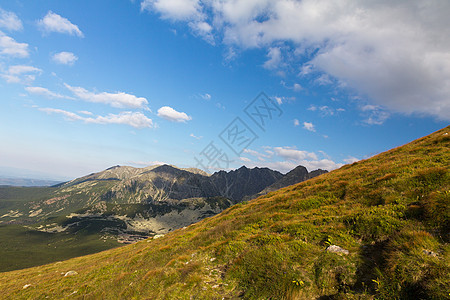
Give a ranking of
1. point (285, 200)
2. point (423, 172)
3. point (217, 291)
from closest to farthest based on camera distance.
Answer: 1. point (217, 291)
2. point (423, 172)
3. point (285, 200)

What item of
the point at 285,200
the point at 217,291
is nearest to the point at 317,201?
the point at 285,200

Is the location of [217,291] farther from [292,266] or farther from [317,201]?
[317,201]

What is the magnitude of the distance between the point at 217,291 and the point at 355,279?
20.1 feet

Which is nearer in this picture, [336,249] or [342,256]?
[342,256]

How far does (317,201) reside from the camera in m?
16.1

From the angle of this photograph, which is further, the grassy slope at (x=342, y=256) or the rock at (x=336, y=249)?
the rock at (x=336, y=249)

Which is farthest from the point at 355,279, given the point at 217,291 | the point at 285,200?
the point at 285,200

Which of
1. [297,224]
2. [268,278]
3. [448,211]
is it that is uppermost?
[448,211]

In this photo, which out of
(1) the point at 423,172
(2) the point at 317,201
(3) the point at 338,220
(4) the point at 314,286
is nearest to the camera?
(4) the point at 314,286

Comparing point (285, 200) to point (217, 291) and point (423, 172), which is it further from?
point (217, 291)

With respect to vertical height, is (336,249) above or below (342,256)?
above

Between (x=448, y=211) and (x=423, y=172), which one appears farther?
(x=423, y=172)

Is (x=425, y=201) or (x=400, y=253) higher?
(x=425, y=201)

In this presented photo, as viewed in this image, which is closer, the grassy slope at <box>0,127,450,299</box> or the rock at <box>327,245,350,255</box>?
the grassy slope at <box>0,127,450,299</box>
